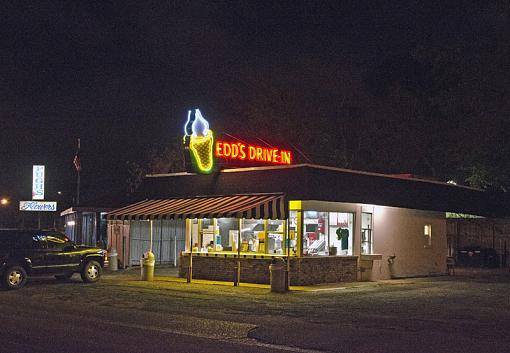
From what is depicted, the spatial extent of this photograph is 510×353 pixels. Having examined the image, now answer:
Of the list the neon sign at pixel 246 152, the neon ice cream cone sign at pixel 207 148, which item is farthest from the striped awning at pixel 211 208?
the neon sign at pixel 246 152

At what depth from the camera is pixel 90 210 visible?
33.8m

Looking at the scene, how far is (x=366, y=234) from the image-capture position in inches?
993

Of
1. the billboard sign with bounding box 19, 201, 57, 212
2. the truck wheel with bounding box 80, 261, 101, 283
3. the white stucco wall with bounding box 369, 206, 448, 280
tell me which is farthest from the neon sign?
the billboard sign with bounding box 19, 201, 57, 212

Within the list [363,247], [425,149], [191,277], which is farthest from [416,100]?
[191,277]

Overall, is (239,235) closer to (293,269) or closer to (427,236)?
(293,269)

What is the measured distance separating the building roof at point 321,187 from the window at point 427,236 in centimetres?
91

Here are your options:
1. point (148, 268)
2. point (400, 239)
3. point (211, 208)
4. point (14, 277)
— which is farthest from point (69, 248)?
point (400, 239)

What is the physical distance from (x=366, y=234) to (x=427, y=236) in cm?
437

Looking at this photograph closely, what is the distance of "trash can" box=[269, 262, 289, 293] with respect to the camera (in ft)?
67.6

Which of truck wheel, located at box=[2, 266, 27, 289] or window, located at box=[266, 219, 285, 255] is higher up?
window, located at box=[266, 219, 285, 255]

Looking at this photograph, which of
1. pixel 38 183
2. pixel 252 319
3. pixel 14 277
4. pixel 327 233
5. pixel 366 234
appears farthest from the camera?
pixel 38 183

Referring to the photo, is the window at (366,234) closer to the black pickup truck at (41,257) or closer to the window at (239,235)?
the window at (239,235)

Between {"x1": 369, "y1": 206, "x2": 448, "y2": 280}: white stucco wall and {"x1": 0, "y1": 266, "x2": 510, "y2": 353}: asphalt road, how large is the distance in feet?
10.1

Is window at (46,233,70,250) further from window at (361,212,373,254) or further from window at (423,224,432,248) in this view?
window at (423,224,432,248)
